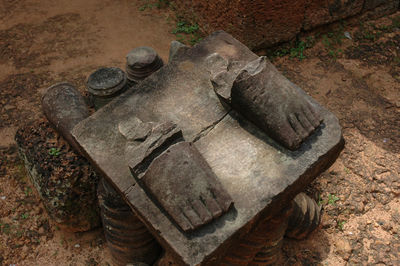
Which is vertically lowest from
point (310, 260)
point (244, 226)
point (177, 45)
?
point (310, 260)

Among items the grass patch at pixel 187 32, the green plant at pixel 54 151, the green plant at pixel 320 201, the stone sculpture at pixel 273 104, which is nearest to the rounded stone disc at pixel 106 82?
the green plant at pixel 54 151

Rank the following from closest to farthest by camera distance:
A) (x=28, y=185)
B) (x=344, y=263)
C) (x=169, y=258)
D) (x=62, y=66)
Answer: (x=169, y=258) < (x=344, y=263) < (x=28, y=185) < (x=62, y=66)

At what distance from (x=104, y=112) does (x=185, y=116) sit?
2.10 feet

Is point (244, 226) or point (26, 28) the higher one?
point (244, 226)

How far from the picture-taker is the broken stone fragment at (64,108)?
142 inches

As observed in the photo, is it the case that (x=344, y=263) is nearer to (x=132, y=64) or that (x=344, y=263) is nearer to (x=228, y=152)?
(x=228, y=152)

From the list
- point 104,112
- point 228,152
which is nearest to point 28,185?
point 104,112

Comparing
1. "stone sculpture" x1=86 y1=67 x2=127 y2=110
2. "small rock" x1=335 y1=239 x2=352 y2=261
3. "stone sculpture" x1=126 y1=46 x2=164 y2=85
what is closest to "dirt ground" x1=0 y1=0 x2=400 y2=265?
"small rock" x1=335 y1=239 x2=352 y2=261

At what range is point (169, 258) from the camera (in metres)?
3.34

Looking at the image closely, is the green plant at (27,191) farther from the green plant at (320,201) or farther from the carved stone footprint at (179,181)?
the green plant at (320,201)

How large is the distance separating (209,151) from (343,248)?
1.78 m

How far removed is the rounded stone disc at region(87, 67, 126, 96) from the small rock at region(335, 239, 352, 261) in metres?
2.51

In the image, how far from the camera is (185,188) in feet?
8.17

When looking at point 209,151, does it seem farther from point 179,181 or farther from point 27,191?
point 27,191
